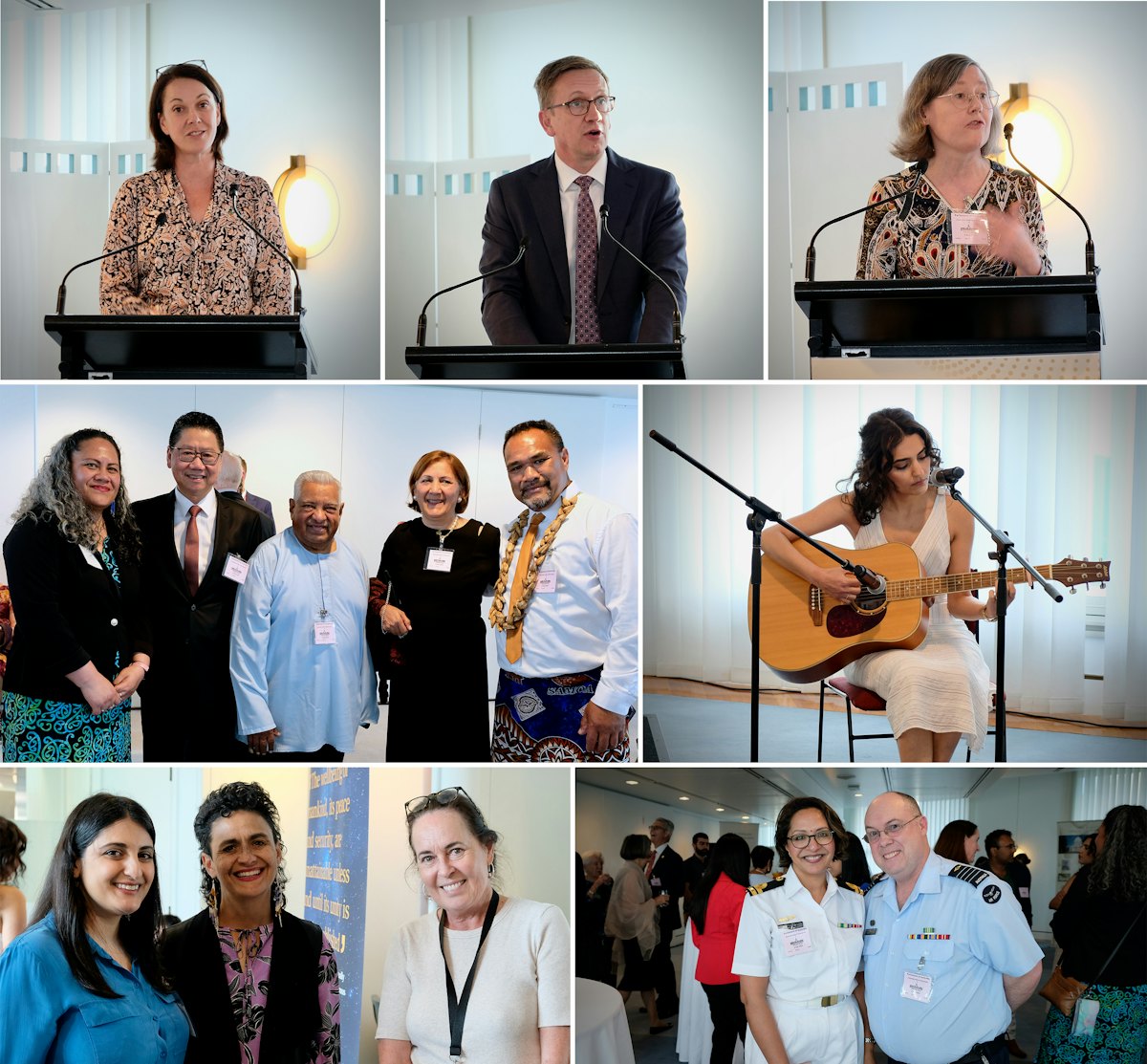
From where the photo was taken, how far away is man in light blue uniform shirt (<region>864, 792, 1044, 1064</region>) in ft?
14.4

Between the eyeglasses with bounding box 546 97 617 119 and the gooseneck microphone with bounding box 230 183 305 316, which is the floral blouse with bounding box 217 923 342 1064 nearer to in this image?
the gooseneck microphone with bounding box 230 183 305 316

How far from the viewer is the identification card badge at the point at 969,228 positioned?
432cm

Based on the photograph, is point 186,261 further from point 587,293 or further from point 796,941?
point 796,941

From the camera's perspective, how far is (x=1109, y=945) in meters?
4.47

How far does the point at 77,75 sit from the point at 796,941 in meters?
4.14

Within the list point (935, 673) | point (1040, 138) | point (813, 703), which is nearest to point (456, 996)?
point (813, 703)

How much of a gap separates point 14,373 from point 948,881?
3875mm

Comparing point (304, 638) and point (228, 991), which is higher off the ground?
point (304, 638)

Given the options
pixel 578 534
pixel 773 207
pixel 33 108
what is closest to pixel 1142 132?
pixel 773 207

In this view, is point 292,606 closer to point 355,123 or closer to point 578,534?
point 578,534

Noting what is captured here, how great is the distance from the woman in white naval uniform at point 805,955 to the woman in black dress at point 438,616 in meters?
0.99

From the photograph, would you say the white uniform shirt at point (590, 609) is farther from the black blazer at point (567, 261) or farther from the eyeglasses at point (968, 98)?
the eyeglasses at point (968, 98)

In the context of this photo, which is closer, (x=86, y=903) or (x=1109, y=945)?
(x=86, y=903)

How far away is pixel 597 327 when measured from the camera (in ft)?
15.4
